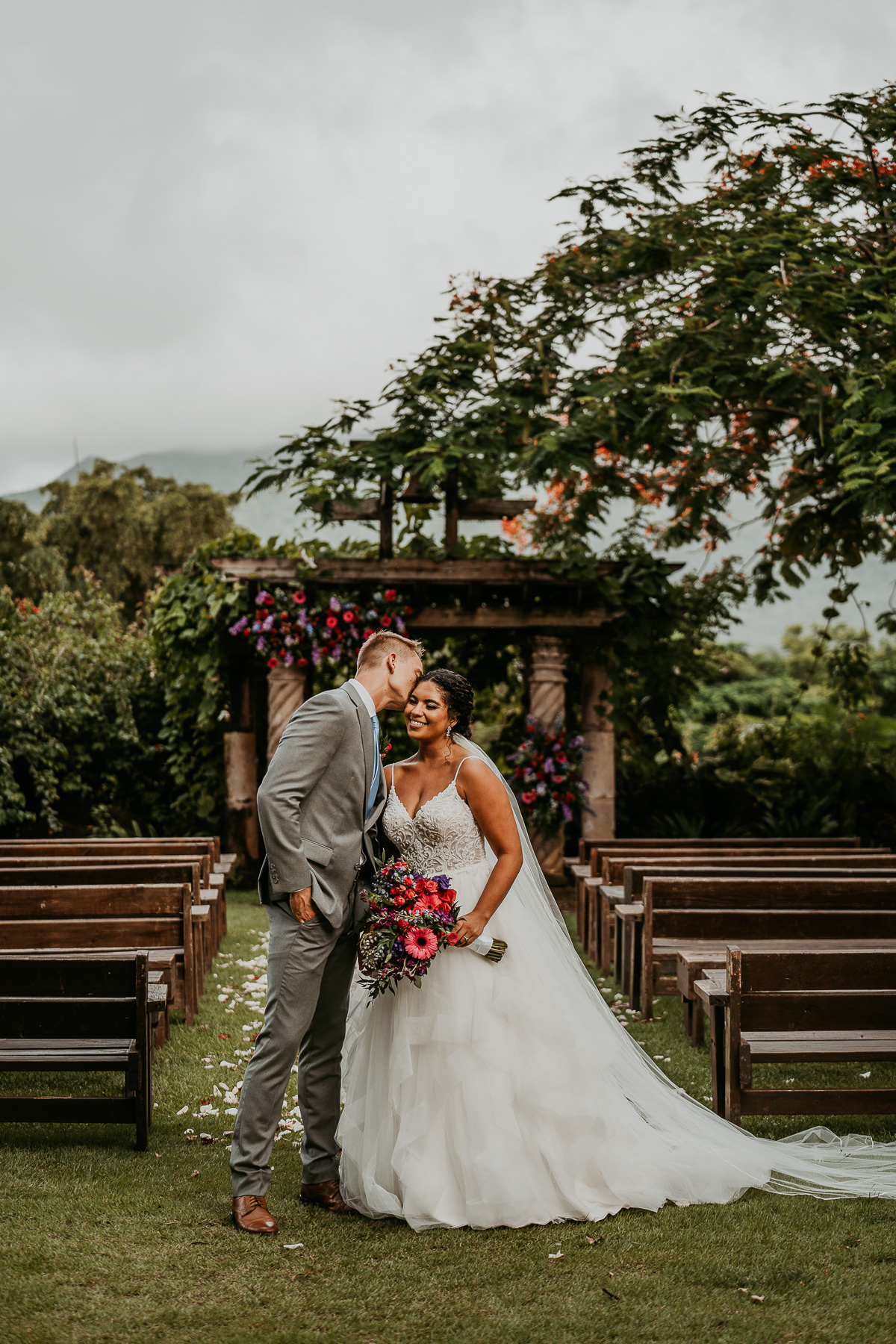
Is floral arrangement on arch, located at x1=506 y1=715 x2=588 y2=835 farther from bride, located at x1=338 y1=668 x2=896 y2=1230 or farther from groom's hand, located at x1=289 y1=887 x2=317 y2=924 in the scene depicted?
groom's hand, located at x1=289 y1=887 x2=317 y2=924

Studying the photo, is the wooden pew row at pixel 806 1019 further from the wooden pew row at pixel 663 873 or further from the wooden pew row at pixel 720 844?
the wooden pew row at pixel 720 844

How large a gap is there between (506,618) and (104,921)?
272 inches

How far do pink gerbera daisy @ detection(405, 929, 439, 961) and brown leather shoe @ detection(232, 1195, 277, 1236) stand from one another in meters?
0.94

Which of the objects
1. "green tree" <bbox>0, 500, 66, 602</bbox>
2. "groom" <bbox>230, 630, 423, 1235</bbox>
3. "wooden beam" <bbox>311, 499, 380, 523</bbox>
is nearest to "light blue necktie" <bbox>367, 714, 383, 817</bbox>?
"groom" <bbox>230, 630, 423, 1235</bbox>

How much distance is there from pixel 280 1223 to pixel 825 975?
7.64ft

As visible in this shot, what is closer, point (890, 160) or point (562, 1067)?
point (562, 1067)

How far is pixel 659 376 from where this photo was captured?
9.98m

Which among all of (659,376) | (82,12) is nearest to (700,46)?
(659,376)

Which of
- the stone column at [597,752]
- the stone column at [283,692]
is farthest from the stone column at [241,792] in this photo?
the stone column at [597,752]

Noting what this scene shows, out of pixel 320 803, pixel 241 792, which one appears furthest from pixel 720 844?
pixel 320 803

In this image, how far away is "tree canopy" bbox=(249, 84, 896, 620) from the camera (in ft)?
30.5

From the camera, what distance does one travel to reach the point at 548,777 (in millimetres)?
11781

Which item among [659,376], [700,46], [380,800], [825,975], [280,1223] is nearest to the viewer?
[280,1223]

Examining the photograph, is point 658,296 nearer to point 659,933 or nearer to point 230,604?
point 230,604
